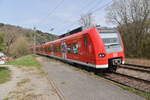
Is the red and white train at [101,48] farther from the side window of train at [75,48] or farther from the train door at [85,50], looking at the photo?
the side window of train at [75,48]

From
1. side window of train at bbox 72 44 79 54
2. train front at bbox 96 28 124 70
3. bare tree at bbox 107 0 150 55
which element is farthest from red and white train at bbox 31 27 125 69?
bare tree at bbox 107 0 150 55

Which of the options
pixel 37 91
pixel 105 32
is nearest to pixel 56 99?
pixel 37 91

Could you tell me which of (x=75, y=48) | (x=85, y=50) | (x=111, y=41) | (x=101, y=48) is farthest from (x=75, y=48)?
(x=101, y=48)

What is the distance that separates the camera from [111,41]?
9.62 metres

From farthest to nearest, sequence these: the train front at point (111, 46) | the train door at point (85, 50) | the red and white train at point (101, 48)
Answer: the train door at point (85, 50) → the train front at point (111, 46) → the red and white train at point (101, 48)

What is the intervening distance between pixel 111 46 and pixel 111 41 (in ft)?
1.14

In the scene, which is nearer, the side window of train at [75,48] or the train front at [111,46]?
the train front at [111,46]

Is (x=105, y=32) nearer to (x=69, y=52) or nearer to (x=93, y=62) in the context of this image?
(x=93, y=62)

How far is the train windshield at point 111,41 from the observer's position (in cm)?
935

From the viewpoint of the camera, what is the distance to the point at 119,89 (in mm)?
5820

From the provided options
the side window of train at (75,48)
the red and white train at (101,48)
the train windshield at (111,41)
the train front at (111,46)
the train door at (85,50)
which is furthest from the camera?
the side window of train at (75,48)

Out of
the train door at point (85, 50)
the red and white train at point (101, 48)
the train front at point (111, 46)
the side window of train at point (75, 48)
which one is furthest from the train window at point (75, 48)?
the train front at point (111, 46)

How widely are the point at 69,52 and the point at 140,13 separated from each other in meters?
16.6

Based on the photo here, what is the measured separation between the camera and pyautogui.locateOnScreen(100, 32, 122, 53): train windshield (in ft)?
30.7
